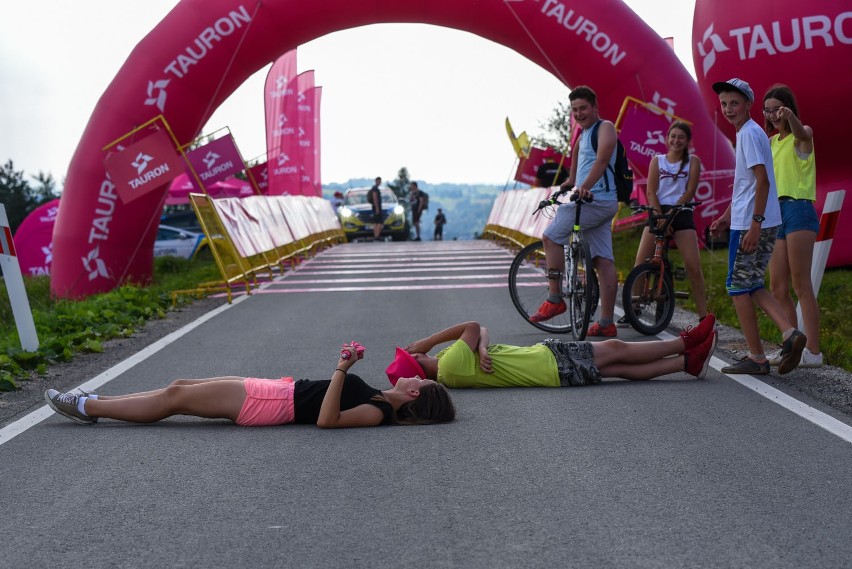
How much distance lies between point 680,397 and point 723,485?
2140mm

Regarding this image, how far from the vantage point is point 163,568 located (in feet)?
12.8

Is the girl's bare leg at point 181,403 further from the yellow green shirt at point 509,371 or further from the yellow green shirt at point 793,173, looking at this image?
the yellow green shirt at point 793,173

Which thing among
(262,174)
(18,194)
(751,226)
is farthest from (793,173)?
(18,194)

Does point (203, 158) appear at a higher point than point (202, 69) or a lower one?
lower

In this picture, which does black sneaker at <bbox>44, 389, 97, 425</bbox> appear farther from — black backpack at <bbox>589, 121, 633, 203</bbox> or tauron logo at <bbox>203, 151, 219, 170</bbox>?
tauron logo at <bbox>203, 151, 219, 170</bbox>

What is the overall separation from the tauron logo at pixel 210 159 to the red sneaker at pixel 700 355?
491 inches

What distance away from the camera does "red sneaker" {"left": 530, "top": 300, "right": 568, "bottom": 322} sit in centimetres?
983

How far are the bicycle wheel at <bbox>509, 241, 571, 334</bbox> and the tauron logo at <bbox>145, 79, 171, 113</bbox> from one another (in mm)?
9061

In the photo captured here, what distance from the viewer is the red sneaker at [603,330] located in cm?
969

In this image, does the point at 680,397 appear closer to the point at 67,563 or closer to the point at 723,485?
the point at 723,485

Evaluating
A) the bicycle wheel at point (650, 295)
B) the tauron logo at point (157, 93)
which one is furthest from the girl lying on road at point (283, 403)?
the tauron logo at point (157, 93)

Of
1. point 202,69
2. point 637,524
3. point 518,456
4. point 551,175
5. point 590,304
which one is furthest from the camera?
point 551,175

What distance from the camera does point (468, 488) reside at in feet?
16.1

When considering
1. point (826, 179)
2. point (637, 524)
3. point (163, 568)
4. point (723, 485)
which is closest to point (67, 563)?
point (163, 568)
